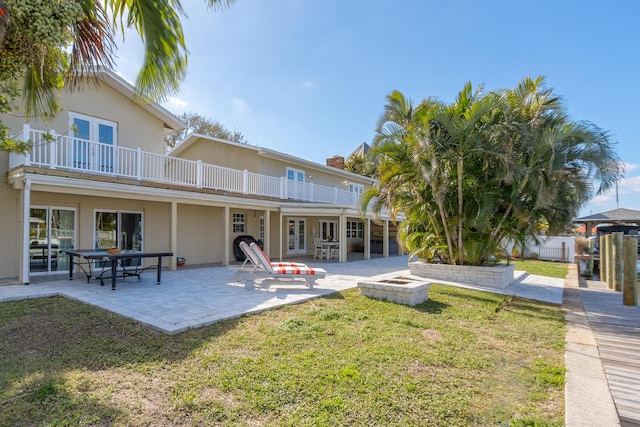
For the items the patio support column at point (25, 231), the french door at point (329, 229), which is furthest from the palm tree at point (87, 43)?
the french door at point (329, 229)

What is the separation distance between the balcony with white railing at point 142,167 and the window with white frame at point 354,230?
18.0 ft

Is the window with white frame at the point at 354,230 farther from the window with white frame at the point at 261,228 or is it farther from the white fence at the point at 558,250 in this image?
the white fence at the point at 558,250

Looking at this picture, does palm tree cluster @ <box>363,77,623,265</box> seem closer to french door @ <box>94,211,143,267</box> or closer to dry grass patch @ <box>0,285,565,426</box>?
dry grass patch @ <box>0,285,565,426</box>

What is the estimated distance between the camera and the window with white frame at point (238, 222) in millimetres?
15516

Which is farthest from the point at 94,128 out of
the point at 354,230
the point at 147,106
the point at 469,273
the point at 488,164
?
the point at 354,230

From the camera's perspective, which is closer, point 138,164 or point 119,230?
point 138,164

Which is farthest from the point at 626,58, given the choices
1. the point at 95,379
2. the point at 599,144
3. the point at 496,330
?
the point at 95,379

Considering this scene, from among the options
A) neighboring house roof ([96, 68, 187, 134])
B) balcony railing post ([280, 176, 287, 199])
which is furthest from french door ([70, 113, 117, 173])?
balcony railing post ([280, 176, 287, 199])

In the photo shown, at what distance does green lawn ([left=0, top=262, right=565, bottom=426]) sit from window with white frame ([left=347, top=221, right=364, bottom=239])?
52.2 feet

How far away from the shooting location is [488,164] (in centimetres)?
905

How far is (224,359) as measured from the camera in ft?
13.0

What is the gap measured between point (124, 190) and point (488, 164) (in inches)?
407

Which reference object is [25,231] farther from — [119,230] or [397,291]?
[397,291]

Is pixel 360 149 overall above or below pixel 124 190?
above
